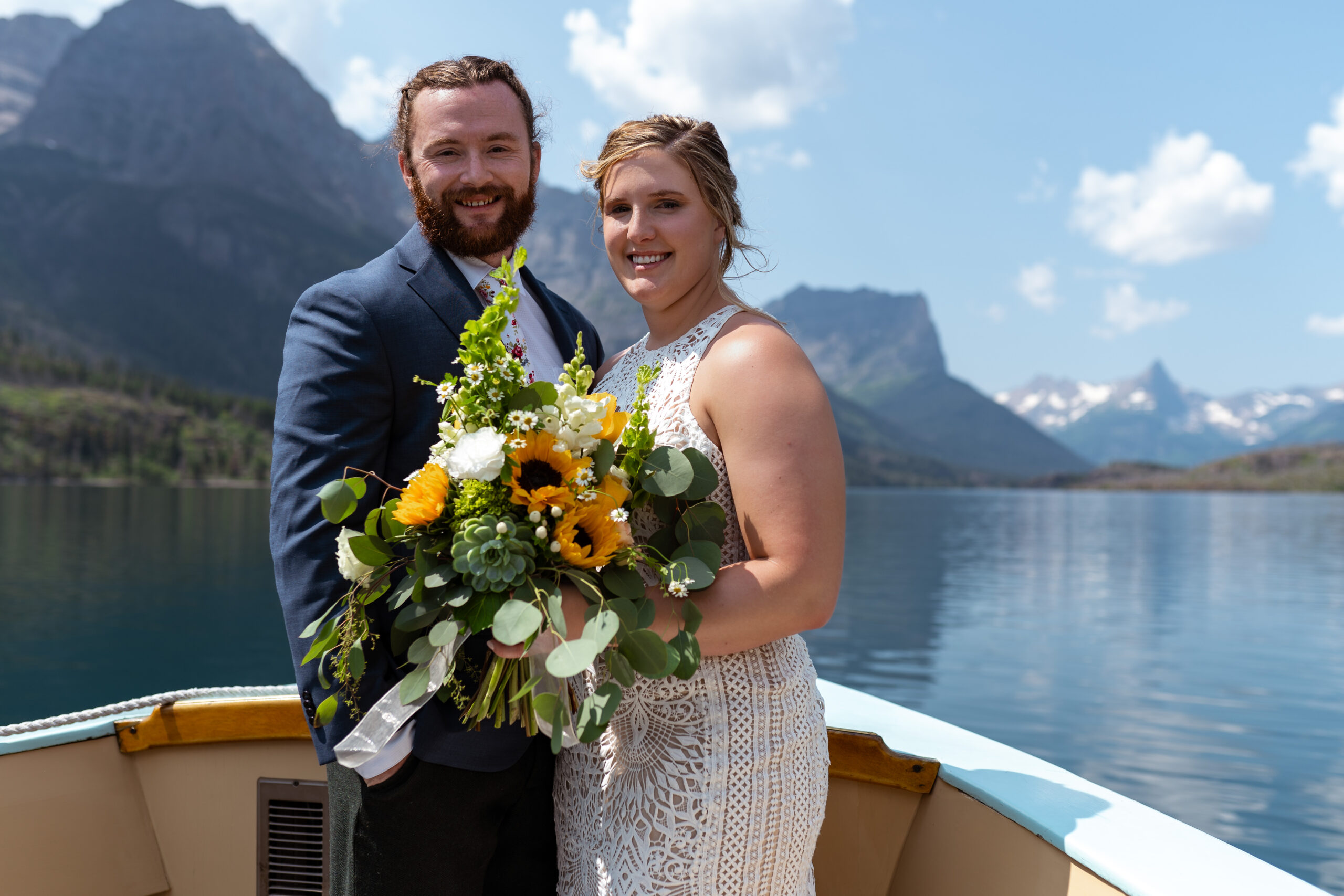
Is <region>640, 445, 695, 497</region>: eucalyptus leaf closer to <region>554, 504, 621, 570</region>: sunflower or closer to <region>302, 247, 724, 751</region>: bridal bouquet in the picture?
<region>302, 247, 724, 751</region>: bridal bouquet

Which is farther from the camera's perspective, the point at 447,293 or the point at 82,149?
the point at 82,149

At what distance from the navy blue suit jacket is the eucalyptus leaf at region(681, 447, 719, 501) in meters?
0.64

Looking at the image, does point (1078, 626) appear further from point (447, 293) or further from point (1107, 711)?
point (447, 293)

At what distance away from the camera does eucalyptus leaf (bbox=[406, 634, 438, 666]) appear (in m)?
1.76

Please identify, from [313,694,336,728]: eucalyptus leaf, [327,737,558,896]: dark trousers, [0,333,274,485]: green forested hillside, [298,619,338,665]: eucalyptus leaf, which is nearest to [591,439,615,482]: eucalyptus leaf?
[298,619,338,665]: eucalyptus leaf

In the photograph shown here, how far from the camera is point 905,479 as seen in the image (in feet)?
584

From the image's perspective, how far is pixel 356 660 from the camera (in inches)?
71.4

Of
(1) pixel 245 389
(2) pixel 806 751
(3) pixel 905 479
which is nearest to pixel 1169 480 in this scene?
(3) pixel 905 479

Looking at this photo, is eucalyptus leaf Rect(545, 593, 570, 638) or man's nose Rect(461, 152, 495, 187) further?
man's nose Rect(461, 152, 495, 187)

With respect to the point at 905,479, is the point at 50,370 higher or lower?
higher

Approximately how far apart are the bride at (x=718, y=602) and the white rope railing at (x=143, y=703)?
156 cm

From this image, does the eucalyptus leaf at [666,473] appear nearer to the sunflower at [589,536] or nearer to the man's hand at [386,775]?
the sunflower at [589,536]

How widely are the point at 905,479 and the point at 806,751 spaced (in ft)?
596

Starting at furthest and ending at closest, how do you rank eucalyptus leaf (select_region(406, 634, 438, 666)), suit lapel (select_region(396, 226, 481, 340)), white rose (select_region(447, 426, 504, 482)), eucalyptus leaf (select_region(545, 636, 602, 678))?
1. suit lapel (select_region(396, 226, 481, 340))
2. eucalyptus leaf (select_region(406, 634, 438, 666))
3. white rose (select_region(447, 426, 504, 482))
4. eucalyptus leaf (select_region(545, 636, 602, 678))
